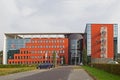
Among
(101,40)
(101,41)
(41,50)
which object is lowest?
(41,50)

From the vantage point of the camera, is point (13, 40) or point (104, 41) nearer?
point (104, 41)

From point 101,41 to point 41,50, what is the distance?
40.5m

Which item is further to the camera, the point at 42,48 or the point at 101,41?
the point at 42,48

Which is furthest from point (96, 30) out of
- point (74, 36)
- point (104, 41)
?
point (74, 36)

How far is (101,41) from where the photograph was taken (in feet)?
499

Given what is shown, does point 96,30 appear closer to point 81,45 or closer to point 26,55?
point 81,45

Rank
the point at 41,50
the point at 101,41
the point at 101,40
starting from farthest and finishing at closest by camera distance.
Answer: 1. the point at 41,50
2. the point at 101,40
3. the point at 101,41

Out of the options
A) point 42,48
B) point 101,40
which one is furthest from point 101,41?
point 42,48

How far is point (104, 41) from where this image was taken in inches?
5974

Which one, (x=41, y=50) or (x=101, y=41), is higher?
A: (x=101, y=41)

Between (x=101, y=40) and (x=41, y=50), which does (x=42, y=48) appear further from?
(x=101, y=40)

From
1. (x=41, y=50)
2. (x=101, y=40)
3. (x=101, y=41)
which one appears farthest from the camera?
(x=41, y=50)

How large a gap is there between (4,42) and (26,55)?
1411cm

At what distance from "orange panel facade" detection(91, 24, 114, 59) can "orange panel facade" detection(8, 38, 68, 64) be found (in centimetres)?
2703
